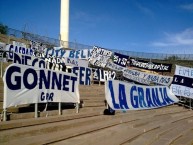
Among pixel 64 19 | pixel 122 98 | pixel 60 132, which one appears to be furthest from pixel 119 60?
pixel 64 19

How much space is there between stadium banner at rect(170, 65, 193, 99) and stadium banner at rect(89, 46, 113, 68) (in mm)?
6739

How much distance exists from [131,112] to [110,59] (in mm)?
12550

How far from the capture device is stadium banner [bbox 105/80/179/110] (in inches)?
448

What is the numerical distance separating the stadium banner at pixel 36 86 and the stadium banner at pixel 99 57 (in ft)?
45.2

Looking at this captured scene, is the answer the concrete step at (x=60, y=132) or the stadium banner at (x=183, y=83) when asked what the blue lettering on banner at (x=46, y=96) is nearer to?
the concrete step at (x=60, y=132)

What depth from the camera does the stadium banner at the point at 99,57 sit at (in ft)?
78.0

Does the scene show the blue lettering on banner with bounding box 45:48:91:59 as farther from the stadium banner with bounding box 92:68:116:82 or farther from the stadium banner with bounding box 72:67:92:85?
the stadium banner with bounding box 72:67:92:85

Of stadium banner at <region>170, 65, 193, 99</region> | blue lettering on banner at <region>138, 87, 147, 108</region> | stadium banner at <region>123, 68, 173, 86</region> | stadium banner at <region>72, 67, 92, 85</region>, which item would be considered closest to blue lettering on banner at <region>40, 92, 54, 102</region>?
blue lettering on banner at <region>138, 87, 147, 108</region>

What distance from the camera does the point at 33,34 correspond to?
4028cm

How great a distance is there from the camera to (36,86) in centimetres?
783

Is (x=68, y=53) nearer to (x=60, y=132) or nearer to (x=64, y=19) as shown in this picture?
(x=60, y=132)

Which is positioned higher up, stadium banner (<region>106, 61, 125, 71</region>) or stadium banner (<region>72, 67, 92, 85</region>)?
stadium banner (<region>106, 61, 125, 71</region>)

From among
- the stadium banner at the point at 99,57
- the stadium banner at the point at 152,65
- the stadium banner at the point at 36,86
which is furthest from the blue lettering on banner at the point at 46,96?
the stadium banner at the point at 152,65

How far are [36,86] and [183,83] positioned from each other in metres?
13.1
